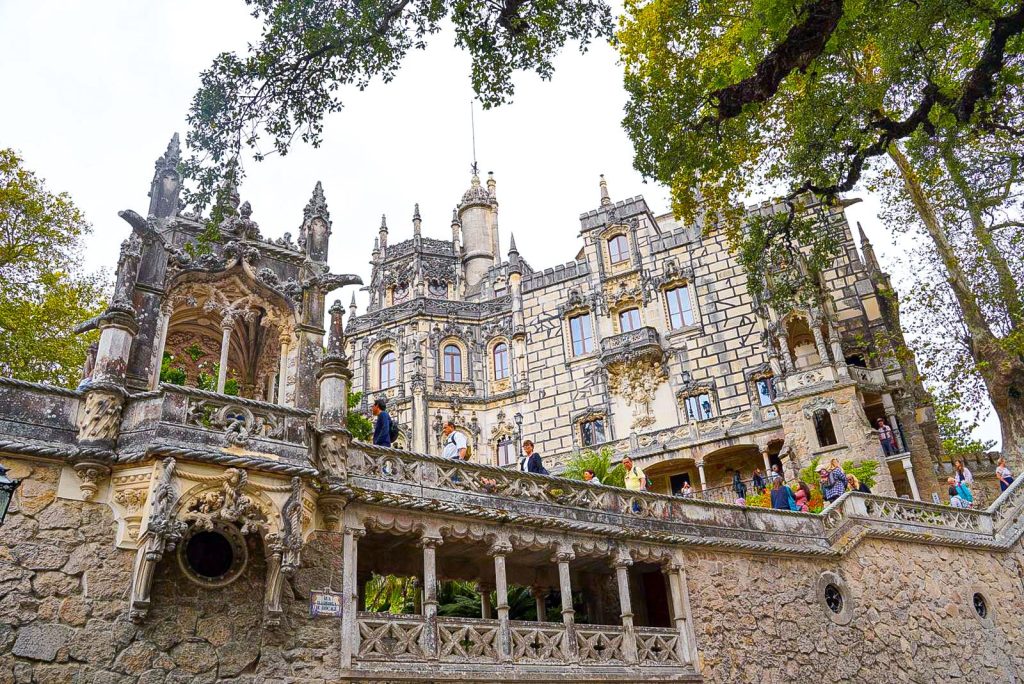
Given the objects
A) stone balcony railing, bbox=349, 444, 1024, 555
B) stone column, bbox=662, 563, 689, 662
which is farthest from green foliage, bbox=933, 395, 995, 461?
stone column, bbox=662, 563, 689, 662

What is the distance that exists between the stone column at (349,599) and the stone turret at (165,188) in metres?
5.86

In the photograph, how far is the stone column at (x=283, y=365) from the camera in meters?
12.3

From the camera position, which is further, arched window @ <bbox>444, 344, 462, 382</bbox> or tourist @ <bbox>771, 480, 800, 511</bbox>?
arched window @ <bbox>444, 344, 462, 382</bbox>

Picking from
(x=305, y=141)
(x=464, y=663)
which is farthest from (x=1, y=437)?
→ (x=464, y=663)

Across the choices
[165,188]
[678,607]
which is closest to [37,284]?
[165,188]

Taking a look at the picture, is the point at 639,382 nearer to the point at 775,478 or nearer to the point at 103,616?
the point at 775,478

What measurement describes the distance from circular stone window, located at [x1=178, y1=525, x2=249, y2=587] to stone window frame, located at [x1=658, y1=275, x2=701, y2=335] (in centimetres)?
2565

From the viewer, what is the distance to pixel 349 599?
1096 centimetres

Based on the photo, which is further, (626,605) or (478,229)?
(478,229)

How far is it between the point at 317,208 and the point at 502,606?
748 centimetres

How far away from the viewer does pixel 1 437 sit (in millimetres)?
9125

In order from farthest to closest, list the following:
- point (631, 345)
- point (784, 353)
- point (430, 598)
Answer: point (631, 345), point (784, 353), point (430, 598)

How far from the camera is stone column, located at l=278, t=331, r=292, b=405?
12273 mm

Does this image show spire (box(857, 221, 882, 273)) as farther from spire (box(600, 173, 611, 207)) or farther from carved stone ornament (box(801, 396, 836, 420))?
spire (box(600, 173, 611, 207))
